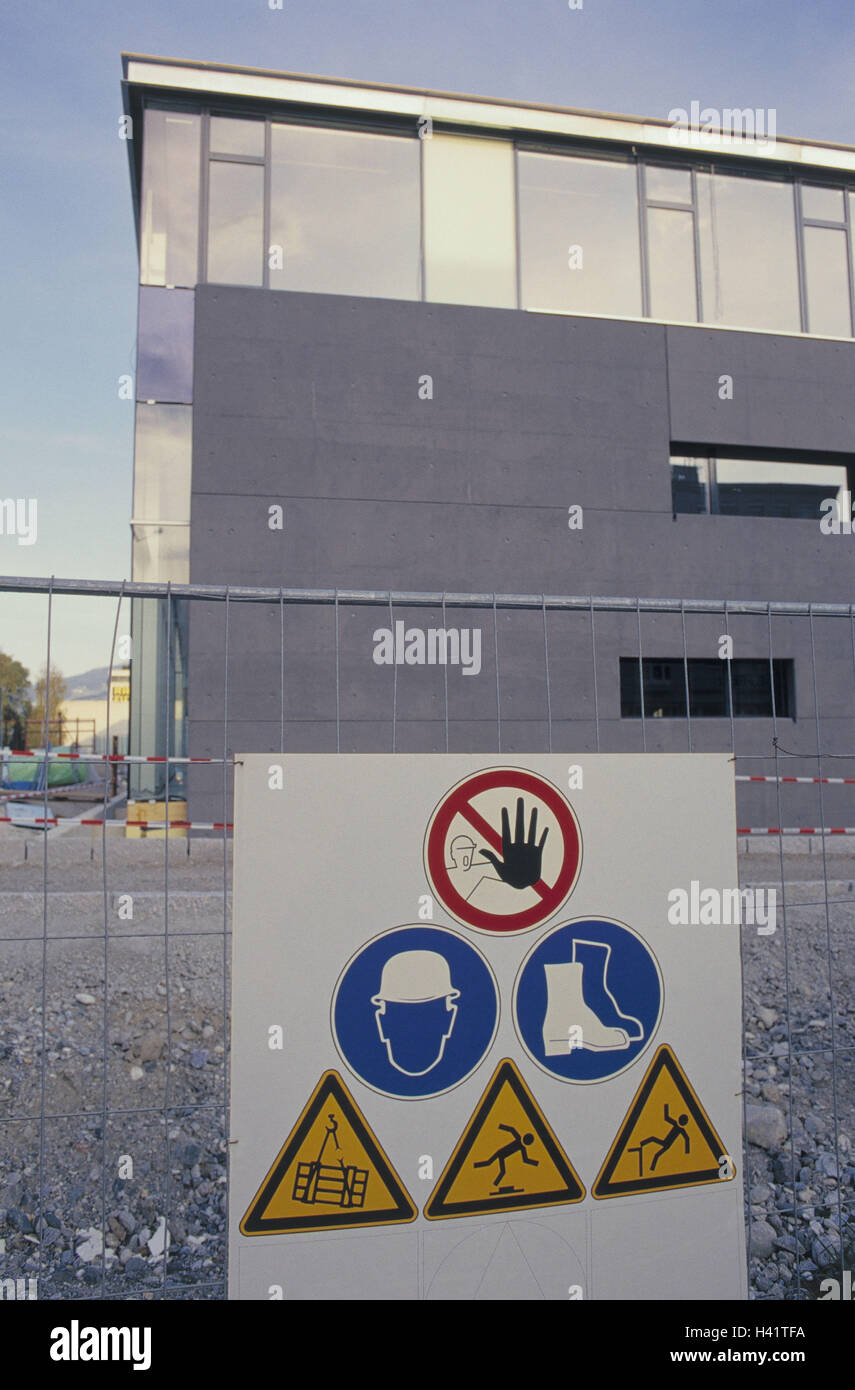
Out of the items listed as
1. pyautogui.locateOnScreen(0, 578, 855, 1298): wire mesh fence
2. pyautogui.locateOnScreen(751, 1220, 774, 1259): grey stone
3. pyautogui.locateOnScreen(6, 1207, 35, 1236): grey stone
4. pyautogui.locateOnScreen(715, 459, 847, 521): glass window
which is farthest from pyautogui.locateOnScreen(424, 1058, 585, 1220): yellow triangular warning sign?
pyautogui.locateOnScreen(715, 459, 847, 521): glass window

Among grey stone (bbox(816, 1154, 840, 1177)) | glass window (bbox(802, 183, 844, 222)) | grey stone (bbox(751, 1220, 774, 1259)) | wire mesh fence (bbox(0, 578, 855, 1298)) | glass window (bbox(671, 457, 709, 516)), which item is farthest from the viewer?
glass window (bbox(802, 183, 844, 222))

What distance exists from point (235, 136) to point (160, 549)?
6.43 m

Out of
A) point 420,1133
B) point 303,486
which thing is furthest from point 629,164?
point 420,1133

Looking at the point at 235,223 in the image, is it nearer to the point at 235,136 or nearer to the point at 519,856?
the point at 235,136

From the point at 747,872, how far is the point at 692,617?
194 inches

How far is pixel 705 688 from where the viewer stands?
550 inches

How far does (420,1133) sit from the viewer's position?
2.41 meters

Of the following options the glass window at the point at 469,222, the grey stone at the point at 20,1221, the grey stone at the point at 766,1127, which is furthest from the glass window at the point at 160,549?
the grey stone at the point at 766,1127

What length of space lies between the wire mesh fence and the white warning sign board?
0.25 m

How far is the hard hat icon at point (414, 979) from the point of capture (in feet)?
7.93

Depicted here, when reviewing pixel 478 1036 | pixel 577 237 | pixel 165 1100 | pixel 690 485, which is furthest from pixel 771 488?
pixel 478 1036

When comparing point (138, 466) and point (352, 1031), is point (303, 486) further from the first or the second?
point (352, 1031)

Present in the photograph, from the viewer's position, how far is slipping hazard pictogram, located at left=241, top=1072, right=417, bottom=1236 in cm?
232

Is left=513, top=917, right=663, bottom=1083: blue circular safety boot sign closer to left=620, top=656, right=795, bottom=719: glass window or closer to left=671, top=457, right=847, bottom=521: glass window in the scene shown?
left=620, top=656, right=795, bottom=719: glass window
